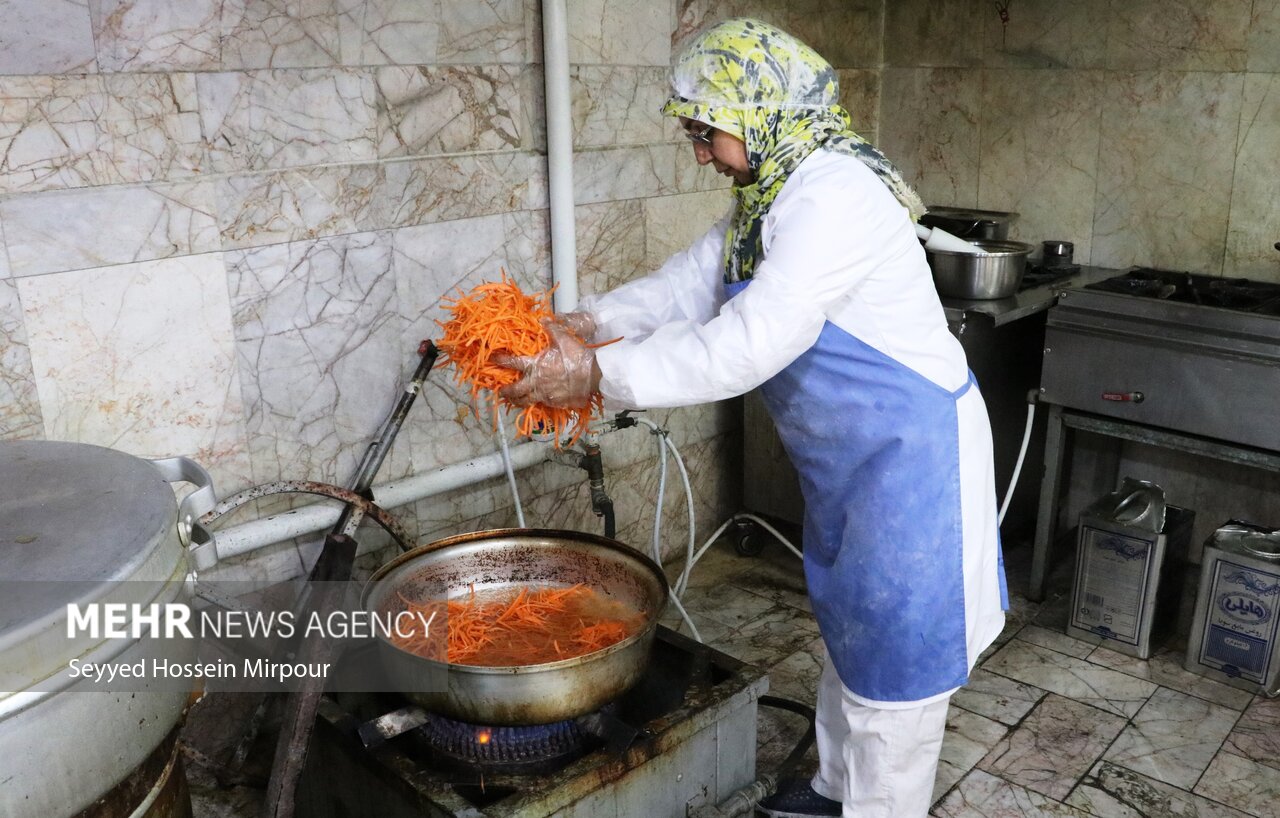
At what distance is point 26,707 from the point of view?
1135mm

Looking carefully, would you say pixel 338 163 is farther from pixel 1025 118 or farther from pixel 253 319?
pixel 1025 118

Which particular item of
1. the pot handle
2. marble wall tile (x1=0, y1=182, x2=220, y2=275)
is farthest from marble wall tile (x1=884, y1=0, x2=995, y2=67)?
the pot handle

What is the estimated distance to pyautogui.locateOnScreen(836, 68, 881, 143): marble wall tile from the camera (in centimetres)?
421

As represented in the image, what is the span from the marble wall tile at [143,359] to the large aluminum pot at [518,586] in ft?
2.54

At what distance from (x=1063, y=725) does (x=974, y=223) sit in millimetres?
Result: 1762

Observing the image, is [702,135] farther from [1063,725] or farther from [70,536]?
[1063,725]

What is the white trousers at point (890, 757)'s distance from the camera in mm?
2299

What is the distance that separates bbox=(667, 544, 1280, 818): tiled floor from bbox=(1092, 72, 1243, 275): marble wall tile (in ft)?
4.20

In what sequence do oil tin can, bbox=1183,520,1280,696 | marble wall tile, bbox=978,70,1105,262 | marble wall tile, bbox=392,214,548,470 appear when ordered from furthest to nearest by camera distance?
marble wall tile, bbox=978,70,1105,262
oil tin can, bbox=1183,520,1280,696
marble wall tile, bbox=392,214,548,470

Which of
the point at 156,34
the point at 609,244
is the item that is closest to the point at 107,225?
the point at 156,34

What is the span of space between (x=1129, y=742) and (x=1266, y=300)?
55.0 inches

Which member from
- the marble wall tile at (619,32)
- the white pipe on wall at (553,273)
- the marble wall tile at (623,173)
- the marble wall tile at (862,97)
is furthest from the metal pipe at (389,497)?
the marble wall tile at (862,97)

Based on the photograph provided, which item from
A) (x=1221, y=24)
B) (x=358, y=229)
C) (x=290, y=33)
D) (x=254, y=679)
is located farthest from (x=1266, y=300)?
(x=254, y=679)

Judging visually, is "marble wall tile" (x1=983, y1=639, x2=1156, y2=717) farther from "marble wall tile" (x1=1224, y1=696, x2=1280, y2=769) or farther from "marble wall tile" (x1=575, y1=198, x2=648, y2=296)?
"marble wall tile" (x1=575, y1=198, x2=648, y2=296)
